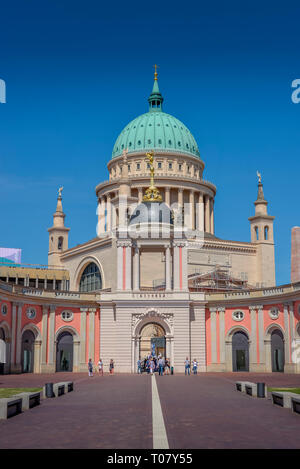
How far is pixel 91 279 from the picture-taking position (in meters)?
91.9

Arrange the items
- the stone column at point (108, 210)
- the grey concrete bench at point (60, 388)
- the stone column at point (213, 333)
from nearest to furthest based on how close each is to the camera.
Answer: the grey concrete bench at point (60, 388) → the stone column at point (213, 333) → the stone column at point (108, 210)

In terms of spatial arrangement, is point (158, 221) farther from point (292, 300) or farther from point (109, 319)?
point (292, 300)

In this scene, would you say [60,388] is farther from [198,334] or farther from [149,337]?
[149,337]

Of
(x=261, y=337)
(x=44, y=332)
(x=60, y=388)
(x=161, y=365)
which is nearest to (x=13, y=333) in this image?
(x=44, y=332)

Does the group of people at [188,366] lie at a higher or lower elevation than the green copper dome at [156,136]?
lower

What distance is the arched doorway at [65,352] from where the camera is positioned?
60.8 m

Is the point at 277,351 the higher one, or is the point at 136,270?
the point at 136,270

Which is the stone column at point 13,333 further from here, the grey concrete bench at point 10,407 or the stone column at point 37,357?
the grey concrete bench at point 10,407

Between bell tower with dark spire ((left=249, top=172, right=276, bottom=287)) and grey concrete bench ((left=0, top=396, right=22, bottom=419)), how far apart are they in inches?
2921

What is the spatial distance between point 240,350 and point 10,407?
145 feet

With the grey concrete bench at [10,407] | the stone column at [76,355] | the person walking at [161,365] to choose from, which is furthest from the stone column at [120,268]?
the grey concrete bench at [10,407]

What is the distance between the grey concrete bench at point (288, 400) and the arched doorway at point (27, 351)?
3667cm

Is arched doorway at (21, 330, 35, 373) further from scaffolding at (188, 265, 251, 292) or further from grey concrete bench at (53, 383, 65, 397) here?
grey concrete bench at (53, 383, 65, 397)

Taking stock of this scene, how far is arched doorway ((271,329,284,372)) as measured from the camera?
195 ft
